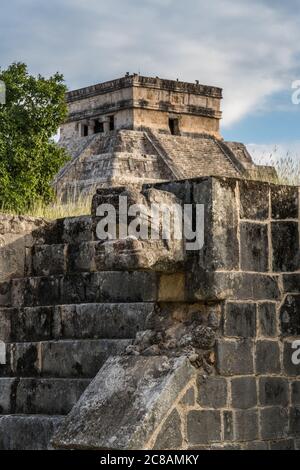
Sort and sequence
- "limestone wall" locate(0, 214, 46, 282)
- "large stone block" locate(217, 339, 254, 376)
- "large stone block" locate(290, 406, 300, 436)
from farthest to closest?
"limestone wall" locate(0, 214, 46, 282)
"large stone block" locate(290, 406, 300, 436)
"large stone block" locate(217, 339, 254, 376)

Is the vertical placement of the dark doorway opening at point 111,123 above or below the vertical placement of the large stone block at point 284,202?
above

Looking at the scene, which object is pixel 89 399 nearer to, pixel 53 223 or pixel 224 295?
pixel 224 295

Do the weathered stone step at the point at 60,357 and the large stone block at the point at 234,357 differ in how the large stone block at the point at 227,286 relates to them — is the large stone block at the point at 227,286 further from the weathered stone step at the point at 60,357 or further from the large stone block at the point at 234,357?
the weathered stone step at the point at 60,357

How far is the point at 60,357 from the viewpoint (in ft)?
31.3

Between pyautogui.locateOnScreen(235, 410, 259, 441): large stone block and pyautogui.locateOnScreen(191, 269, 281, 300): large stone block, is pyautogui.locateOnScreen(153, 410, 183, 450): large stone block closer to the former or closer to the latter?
pyautogui.locateOnScreen(235, 410, 259, 441): large stone block

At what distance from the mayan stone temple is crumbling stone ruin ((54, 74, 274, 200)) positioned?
30.2m

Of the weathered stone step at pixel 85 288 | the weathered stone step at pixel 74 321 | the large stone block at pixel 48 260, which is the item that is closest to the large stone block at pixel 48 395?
the weathered stone step at pixel 74 321

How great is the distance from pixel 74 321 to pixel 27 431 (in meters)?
1.00

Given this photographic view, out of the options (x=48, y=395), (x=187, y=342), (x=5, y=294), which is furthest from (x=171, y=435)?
(x=5, y=294)

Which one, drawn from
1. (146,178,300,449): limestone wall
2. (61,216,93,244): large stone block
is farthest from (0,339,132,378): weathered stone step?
(61,216,93,244): large stone block

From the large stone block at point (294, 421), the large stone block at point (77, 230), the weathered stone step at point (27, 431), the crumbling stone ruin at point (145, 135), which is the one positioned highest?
the crumbling stone ruin at point (145, 135)

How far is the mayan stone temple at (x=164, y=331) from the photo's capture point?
25.8 ft

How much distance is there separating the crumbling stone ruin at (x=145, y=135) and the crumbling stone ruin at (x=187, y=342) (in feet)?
101

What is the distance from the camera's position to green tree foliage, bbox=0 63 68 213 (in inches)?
989
